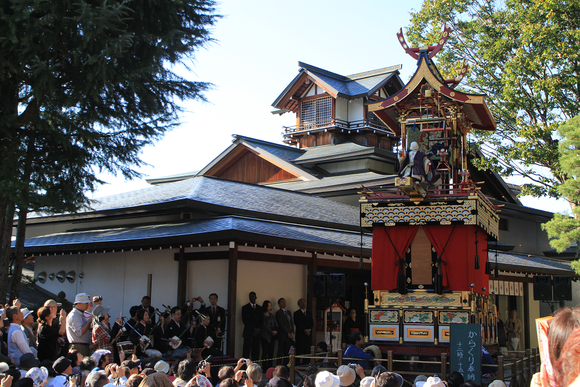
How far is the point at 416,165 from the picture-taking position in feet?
40.5

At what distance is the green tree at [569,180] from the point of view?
667 inches

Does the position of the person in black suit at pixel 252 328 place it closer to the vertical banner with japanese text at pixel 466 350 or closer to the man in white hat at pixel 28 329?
the vertical banner with japanese text at pixel 466 350

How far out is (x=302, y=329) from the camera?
15.4 m

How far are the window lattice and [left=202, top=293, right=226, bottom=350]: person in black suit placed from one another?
19.5m

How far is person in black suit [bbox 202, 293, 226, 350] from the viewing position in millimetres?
13320

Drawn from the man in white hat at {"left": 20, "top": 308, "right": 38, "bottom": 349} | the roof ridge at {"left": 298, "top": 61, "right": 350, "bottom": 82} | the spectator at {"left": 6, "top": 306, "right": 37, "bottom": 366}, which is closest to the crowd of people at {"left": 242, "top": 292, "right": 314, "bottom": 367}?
the man in white hat at {"left": 20, "top": 308, "right": 38, "bottom": 349}

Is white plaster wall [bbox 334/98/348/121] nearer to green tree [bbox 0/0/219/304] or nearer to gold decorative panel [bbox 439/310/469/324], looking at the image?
green tree [bbox 0/0/219/304]

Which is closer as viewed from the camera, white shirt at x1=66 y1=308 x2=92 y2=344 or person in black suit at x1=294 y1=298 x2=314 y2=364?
white shirt at x1=66 y1=308 x2=92 y2=344

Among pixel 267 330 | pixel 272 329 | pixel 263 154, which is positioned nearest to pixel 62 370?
pixel 267 330

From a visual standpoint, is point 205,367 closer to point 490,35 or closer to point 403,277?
point 403,277

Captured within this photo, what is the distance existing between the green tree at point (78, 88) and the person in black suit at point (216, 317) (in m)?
4.87

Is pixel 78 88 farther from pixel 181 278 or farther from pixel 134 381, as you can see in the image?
pixel 134 381

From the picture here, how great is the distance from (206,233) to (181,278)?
2.03 m

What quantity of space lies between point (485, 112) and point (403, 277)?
14.8 ft
